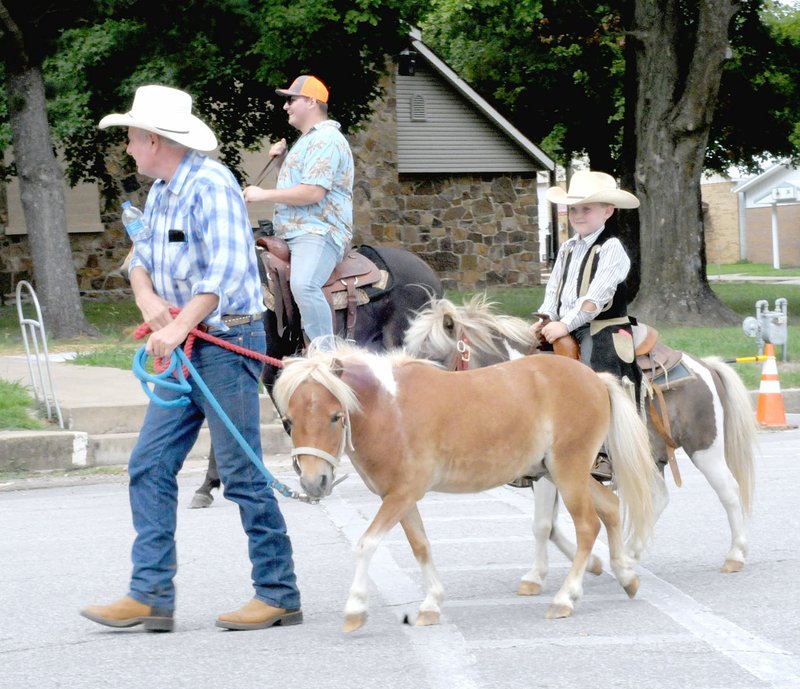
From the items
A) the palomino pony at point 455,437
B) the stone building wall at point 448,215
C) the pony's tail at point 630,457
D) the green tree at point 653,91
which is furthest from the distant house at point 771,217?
the palomino pony at point 455,437

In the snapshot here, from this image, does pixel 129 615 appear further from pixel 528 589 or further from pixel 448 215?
pixel 448 215

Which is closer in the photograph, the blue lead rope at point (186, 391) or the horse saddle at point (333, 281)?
the blue lead rope at point (186, 391)

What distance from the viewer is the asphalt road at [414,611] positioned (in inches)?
201

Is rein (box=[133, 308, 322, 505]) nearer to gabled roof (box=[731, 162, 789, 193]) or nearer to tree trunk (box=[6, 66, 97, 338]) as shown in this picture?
tree trunk (box=[6, 66, 97, 338])

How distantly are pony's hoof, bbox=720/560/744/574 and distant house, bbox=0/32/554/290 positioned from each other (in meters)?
27.9

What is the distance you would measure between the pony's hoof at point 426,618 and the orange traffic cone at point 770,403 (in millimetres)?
8031

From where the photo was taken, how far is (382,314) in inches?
367

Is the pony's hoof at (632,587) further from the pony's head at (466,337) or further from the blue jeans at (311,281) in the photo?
the blue jeans at (311,281)

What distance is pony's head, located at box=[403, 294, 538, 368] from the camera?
23.6ft

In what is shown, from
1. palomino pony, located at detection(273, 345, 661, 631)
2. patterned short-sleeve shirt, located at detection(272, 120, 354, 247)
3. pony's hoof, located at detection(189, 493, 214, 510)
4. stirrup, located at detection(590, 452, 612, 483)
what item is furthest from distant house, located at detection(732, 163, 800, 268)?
palomino pony, located at detection(273, 345, 661, 631)

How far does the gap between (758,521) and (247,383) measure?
12.9ft

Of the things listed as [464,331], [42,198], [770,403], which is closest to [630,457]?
[464,331]

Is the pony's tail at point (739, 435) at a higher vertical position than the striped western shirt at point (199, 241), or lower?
lower

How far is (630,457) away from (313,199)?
120 inches
